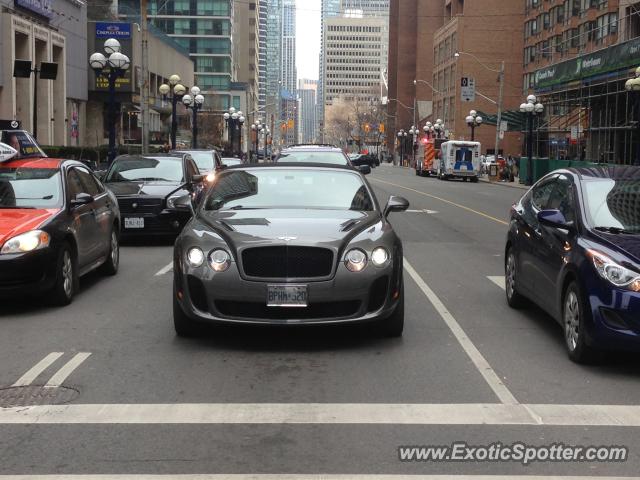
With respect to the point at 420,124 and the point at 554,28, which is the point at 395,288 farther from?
the point at 420,124

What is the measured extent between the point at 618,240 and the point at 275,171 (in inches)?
146

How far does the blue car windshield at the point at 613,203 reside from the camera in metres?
7.27

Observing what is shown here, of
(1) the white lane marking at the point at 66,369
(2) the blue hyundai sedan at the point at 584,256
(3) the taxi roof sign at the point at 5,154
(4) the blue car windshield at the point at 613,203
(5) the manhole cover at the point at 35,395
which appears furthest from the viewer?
(3) the taxi roof sign at the point at 5,154

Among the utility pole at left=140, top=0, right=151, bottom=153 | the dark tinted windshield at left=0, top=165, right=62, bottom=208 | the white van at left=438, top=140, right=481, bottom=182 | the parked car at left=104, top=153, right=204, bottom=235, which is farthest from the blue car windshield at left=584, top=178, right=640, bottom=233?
the white van at left=438, top=140, right=481, bottom=182

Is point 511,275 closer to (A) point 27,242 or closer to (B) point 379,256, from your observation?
(B) point 379,256

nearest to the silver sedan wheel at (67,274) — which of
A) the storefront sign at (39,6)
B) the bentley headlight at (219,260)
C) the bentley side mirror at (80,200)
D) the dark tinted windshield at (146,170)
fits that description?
the bentley side mirror at (80,200)

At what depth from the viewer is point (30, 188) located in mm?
9945

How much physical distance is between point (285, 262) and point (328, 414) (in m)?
1.84

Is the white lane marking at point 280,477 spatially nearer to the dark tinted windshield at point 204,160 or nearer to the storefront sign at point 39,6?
the dark tinted windshield at point 204,160

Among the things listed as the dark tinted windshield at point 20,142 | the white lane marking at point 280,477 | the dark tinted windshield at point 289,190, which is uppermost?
the dark tinted windshield at point 20,142

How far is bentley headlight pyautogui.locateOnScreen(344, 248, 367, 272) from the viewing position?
277 inches

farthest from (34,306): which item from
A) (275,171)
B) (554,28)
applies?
(554,28)

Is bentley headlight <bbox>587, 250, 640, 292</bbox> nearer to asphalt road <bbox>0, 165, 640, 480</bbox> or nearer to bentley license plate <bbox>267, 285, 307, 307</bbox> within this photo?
asphalt road <bbox>0, 165, 640, 480</bbox>

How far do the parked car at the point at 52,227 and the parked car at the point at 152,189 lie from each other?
310cm
